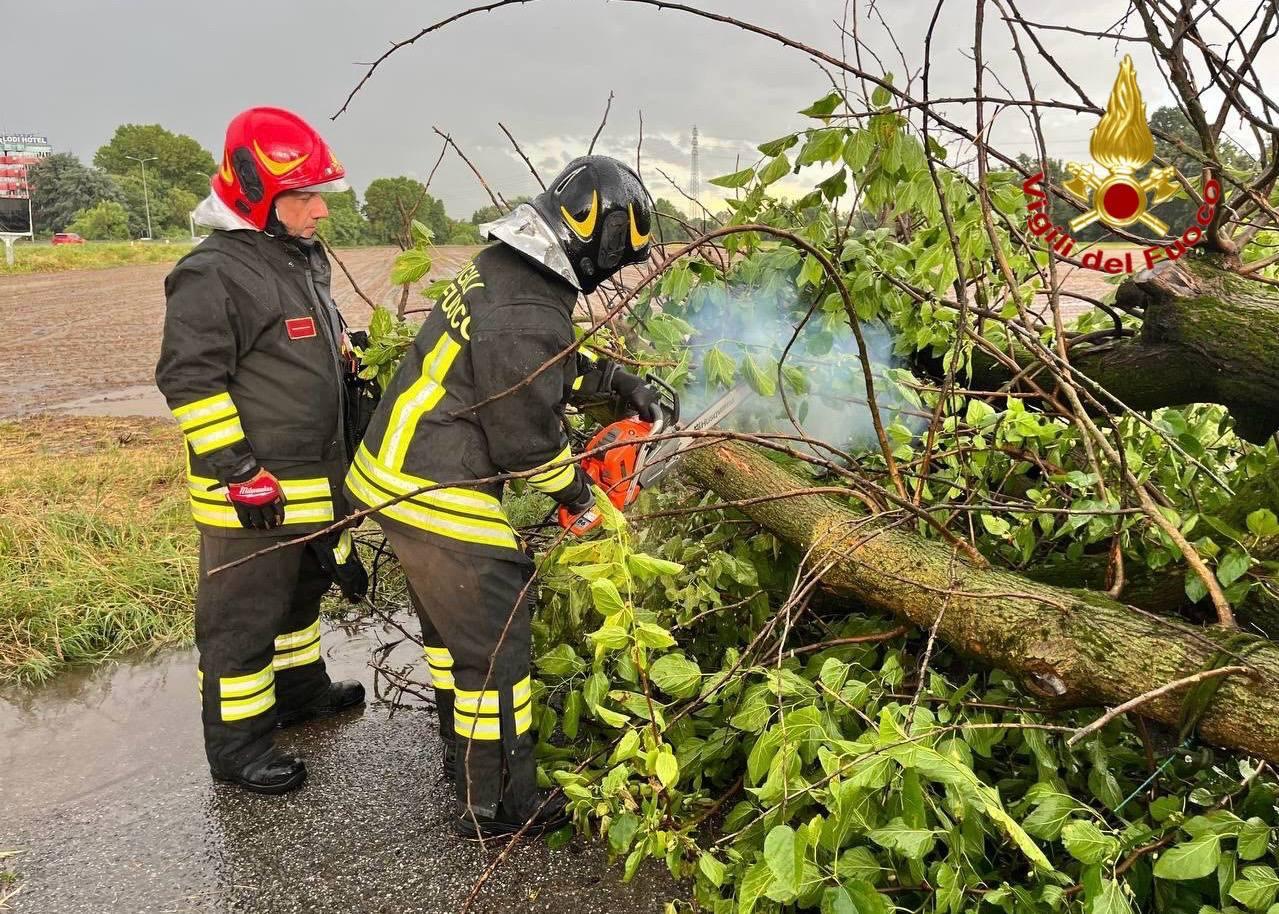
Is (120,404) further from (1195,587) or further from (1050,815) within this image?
(1195,587)

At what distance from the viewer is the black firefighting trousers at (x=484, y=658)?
7.36ft

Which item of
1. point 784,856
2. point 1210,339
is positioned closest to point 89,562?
point 784,856

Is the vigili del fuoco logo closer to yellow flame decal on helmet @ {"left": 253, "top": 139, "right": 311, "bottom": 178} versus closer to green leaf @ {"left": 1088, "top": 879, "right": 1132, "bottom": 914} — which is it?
green leaf @ {"left": 1088, "top": 879, "right": 1132, "bottom": 914}

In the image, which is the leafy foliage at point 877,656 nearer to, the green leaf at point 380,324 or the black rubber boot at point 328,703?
the green leaf at point 380,324

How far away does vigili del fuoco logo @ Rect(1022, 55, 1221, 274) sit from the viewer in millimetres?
1825

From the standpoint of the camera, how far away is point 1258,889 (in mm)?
1439

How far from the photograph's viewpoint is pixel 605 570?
5.58 feet

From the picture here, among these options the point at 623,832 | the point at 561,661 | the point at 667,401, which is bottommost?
the point at 623,832

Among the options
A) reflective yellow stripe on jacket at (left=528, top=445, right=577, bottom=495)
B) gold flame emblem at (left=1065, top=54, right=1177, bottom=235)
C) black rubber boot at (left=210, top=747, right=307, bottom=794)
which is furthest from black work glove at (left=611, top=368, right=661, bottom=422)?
black rubber boot at (left=210, top=747, right=307, bottom=794)

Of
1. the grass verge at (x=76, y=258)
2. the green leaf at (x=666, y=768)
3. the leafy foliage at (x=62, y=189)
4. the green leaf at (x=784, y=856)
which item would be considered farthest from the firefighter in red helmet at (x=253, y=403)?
the leafy foliage at (x=62, y=189)

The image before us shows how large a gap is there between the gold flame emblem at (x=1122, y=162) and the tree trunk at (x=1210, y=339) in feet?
1.18

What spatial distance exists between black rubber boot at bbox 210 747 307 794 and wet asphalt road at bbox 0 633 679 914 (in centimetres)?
3

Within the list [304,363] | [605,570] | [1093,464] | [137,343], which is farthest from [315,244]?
[137,343]

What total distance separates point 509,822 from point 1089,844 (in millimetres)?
1499
